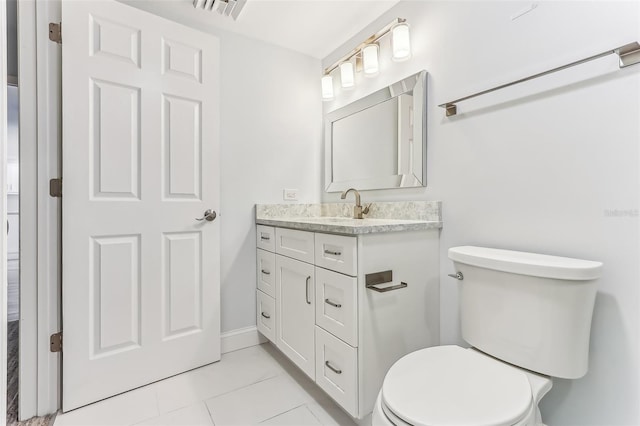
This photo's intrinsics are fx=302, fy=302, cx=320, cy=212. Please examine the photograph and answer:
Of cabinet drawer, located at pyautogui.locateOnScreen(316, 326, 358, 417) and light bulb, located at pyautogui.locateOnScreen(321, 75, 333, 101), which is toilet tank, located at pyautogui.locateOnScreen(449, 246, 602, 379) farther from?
light bulb, located at pyautogui.locateOnScreen(321, 75, 333, 101)

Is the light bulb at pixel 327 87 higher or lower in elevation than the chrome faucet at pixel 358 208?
higher

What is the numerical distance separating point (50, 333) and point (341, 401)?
1361mm

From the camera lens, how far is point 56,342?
1.40m

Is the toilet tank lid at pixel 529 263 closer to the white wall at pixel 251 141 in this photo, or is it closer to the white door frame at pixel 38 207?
the white wall at pixel 251 141

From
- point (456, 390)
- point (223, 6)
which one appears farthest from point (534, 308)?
point (223, 6)

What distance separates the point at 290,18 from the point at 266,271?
5.15ft

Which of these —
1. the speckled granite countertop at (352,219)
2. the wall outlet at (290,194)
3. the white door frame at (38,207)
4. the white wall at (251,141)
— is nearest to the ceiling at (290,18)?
the white wall at (251,141)

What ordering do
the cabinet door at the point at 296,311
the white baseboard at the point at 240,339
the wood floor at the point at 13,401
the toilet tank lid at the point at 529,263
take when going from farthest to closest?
the white baseboard at the point at 240,339 < the cabinet door at the point at 296,311 < the wood floor at the point at 13,401 < the toilet tank lid at the point at 529,263

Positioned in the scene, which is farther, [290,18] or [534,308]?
[290,18]

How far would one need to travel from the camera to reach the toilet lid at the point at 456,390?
29.1 inches

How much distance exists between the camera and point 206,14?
1801mm

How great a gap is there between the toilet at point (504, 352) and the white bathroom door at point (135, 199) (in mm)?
1259

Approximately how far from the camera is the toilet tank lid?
2.95 feet

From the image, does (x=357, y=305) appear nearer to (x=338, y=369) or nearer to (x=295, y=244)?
(x=338, y=369)
